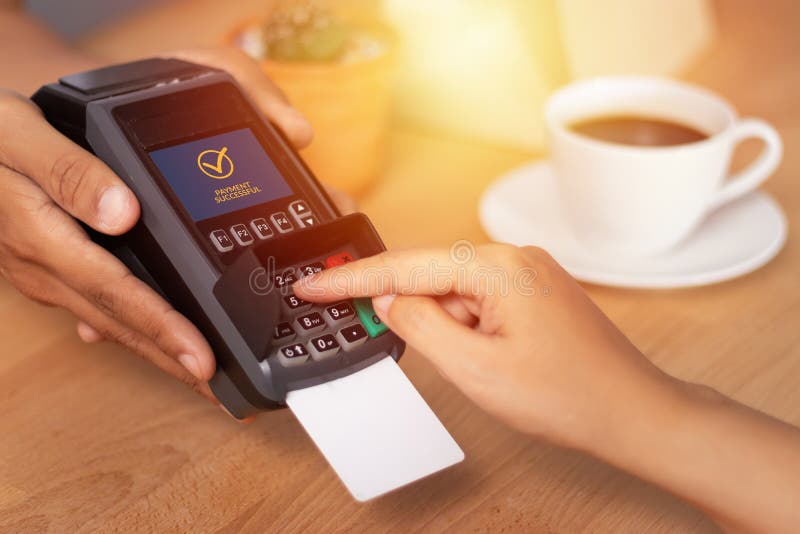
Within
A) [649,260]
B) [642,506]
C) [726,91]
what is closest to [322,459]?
[642,506]

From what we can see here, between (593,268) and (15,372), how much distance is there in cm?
40

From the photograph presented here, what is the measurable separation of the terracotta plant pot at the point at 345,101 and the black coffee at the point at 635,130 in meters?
0.16

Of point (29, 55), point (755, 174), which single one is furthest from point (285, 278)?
point (29, 55)

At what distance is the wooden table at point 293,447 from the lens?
1.32 feet

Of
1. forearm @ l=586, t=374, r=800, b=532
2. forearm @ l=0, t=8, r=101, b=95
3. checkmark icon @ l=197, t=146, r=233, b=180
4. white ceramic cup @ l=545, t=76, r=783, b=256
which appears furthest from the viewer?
forearm @ l=0, t=8, r=101, b=95

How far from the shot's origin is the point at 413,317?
38 centimetres

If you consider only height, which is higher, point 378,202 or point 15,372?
point 15,372

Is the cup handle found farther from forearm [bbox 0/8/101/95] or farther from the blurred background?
forearm [bbox 0/8/101/95]

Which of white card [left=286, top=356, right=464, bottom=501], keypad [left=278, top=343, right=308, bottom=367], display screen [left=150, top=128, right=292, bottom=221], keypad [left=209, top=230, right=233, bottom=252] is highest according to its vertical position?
display screen [left=150, top=128, right=292, bottom=221]

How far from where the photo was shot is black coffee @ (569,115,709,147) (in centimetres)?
62

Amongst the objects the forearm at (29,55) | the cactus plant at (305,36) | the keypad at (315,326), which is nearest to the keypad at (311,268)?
the keypad at (315,326)

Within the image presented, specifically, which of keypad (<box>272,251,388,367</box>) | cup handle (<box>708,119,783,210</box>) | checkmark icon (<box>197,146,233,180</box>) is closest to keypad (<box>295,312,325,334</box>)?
keypad (<box>272,251,388,367</box>)

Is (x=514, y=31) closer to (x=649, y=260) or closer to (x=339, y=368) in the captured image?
(x=649, y=260)

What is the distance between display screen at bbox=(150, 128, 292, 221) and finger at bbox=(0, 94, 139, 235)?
3 cm
